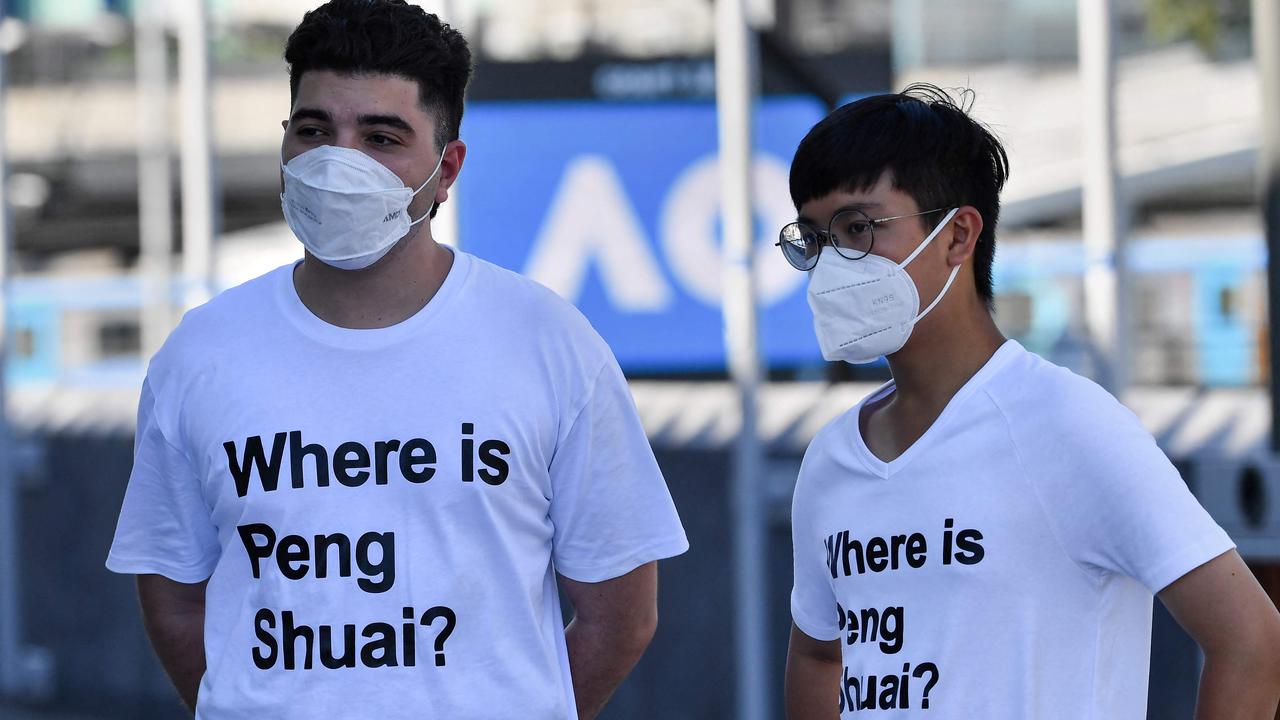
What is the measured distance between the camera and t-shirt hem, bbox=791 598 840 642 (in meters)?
2.56

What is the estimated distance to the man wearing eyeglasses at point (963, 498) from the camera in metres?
2.11

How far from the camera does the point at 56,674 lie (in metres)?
8.08

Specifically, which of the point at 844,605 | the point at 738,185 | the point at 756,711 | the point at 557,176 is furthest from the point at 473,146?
the point at 844,605

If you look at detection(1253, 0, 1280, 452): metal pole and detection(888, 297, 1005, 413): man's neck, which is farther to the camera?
detection(1253, 0, 1280, 452): metal pole

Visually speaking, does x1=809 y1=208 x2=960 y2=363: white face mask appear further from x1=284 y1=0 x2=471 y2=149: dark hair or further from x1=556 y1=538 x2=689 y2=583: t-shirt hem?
x1=284 y1=0 x2=471 y2=149: dark hair

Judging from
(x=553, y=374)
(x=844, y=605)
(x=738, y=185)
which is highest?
(x=738, y=185)

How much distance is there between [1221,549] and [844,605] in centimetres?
50

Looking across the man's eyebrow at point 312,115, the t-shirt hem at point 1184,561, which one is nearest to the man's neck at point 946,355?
the t-shirt hem at point 1184,561

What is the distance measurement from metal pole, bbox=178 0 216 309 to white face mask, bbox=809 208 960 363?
548cm

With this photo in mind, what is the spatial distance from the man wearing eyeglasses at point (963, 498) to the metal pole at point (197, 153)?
548 cm

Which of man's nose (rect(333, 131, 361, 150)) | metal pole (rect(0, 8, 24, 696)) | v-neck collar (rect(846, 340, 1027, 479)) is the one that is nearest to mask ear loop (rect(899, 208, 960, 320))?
v-neck collar (rect(846, 340, 1027, 479))

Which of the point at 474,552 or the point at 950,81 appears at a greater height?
the point at 950,81

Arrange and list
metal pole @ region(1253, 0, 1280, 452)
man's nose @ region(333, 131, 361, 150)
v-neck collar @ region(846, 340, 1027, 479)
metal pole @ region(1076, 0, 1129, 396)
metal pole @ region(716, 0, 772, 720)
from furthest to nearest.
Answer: metal pole @ region(716, 0, 772, 720), metal pole @ region(1076, 0, 1129, 396), metal pole @ region(1253, 0, 1280, 452), man's nose @ region(333, 131, 361, 150), v-neck collar @ region(846, 340, 1027, 479)

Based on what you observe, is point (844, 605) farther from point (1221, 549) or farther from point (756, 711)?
point (756, 711)
